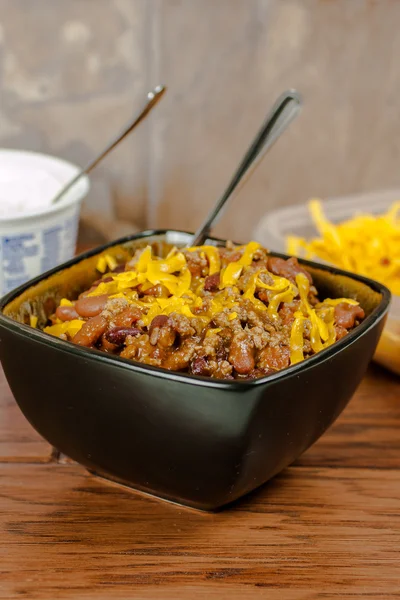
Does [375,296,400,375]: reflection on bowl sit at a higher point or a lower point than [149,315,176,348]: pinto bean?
lower

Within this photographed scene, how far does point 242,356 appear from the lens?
2.60 feet

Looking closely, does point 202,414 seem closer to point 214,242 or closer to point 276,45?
point 214,242

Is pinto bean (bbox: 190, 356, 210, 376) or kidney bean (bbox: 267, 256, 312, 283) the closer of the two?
pinto bean (bbox: 190, 356, 210, 376)

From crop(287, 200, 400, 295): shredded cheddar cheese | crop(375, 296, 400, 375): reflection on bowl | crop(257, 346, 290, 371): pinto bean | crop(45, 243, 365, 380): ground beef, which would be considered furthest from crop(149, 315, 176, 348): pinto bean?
crop(287, 200, 400, 295): shredded cheddar cheese

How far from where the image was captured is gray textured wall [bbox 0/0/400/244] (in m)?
1.75

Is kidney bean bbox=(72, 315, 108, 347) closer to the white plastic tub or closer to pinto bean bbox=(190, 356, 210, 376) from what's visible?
pinto bean bbox=(190, 356, 210, 376)

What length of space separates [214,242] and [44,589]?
0.56 meters

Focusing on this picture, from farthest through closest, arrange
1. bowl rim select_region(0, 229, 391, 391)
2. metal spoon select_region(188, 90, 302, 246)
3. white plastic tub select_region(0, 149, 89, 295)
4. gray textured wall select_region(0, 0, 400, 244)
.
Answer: gray textured wall select_region(0, 0, 400, 244) → white plastic tub select_region(0, 149, 89, 295) → metal spoon select_region(188, 90, 302, 246) → bowl rim select_region(0, 229, 391, 391)

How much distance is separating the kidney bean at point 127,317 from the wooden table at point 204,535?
222 mm

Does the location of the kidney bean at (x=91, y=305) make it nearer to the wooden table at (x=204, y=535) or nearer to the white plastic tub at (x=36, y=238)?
the wooden table at (x=204, y=535)

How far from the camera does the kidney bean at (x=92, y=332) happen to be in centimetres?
82

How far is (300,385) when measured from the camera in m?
0.75

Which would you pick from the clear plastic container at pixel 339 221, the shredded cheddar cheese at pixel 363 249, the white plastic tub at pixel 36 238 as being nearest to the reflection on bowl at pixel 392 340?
the clear plastic container at pixel 339 221

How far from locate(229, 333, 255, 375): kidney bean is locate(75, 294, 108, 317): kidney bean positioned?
0.17m
